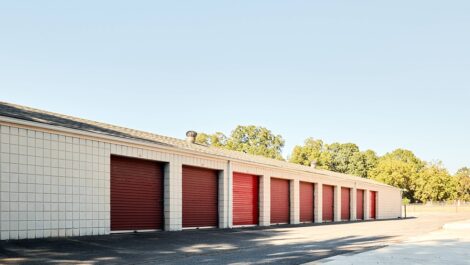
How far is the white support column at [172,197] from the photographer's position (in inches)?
765

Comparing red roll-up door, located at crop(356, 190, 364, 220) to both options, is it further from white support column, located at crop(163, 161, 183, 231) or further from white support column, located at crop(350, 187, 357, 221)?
white support column, located at crop(163, 161, 183, 231)

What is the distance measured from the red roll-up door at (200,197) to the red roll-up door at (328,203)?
12700 mm

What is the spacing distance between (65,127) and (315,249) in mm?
7844

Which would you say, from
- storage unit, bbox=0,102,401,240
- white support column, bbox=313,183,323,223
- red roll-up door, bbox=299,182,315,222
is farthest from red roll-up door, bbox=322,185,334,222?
storage unit, bbox=0,102,401,240

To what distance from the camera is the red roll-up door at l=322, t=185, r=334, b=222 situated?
111ft

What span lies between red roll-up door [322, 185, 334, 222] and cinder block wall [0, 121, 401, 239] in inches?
628

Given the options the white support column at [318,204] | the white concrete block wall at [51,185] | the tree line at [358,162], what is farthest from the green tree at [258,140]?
the white concrete block wall at [51,185]

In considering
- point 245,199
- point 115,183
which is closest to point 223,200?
point 245,199

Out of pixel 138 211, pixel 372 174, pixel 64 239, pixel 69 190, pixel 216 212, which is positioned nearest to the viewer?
pixel 64 239

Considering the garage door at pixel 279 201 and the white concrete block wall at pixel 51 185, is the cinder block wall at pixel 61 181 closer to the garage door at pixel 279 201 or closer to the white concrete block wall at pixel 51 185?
the white concrete block wall at pixel 51 185

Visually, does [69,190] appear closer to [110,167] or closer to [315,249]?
[110,167]

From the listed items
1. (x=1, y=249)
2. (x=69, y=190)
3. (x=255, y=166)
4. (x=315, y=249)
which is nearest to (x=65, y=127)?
(x=69, y=190)

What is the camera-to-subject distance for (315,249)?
13.6 metres

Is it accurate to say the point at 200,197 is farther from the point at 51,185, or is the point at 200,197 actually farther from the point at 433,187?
the point at 433,187
